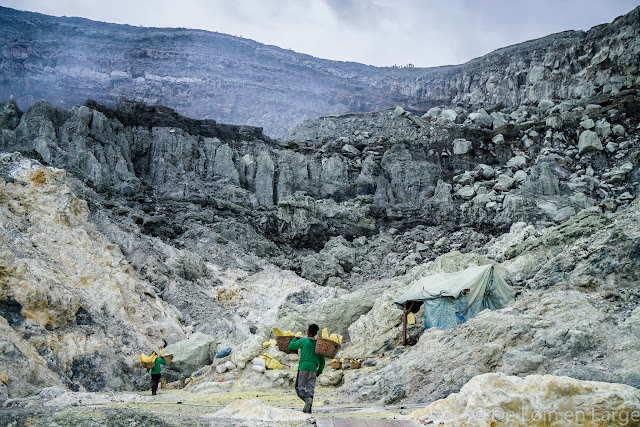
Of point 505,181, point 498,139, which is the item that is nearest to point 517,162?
point 505,181

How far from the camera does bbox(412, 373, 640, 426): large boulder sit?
4.61m

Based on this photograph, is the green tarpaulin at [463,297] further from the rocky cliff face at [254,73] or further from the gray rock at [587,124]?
the rocky cliff face at [254,73]

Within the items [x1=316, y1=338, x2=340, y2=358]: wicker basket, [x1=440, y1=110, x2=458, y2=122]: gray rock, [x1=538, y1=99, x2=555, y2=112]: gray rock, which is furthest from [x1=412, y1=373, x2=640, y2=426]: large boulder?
[x1=440, y1=110, x2=458, y2=122]: gray rock

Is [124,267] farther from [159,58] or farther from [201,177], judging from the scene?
[159,58]

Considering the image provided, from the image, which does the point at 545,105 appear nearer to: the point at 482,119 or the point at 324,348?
the point at 482,119

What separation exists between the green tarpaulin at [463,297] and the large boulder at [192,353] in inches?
249

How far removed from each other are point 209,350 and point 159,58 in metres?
67.2

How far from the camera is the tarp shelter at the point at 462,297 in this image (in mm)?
13797

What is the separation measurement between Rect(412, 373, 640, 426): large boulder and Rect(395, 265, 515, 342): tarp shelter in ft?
29.2

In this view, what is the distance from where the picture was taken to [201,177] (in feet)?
121

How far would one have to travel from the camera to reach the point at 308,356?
7.11 meters

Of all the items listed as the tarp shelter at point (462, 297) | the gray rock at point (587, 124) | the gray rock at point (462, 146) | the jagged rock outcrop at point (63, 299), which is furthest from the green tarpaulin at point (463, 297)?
the gray rock at point (587, 124)

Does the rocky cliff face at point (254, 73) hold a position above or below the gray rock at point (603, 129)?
above

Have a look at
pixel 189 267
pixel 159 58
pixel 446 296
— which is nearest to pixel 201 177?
pixel 189 267
